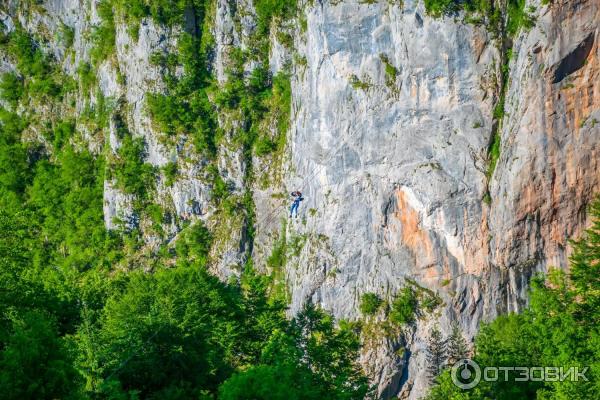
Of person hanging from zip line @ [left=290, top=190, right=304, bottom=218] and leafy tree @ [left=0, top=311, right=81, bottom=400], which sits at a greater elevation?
person hanging from zip line @ [left=290, top=190, right=304, bottom=218]

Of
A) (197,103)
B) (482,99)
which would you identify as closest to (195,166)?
(197,103)

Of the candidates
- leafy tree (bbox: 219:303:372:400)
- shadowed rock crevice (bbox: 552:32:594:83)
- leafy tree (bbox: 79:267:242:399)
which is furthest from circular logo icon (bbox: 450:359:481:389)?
shadowed rock crevice (bbox: 552:32:594:83)

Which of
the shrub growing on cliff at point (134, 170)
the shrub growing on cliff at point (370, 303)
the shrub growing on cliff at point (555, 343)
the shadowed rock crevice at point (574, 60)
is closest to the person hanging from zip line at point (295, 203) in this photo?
the shrub growing on cliff at point (370, 303)

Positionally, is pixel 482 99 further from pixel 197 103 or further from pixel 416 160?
pixel 197 103

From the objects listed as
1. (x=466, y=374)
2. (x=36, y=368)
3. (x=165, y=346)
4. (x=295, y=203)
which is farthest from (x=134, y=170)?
(x=36, y=368)

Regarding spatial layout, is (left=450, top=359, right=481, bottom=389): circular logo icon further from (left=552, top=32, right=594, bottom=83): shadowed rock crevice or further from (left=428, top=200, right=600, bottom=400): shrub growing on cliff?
(left=552, top=32, right=594, bottom=83): shadowed rock crevice

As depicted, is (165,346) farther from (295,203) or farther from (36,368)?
(295,203)
